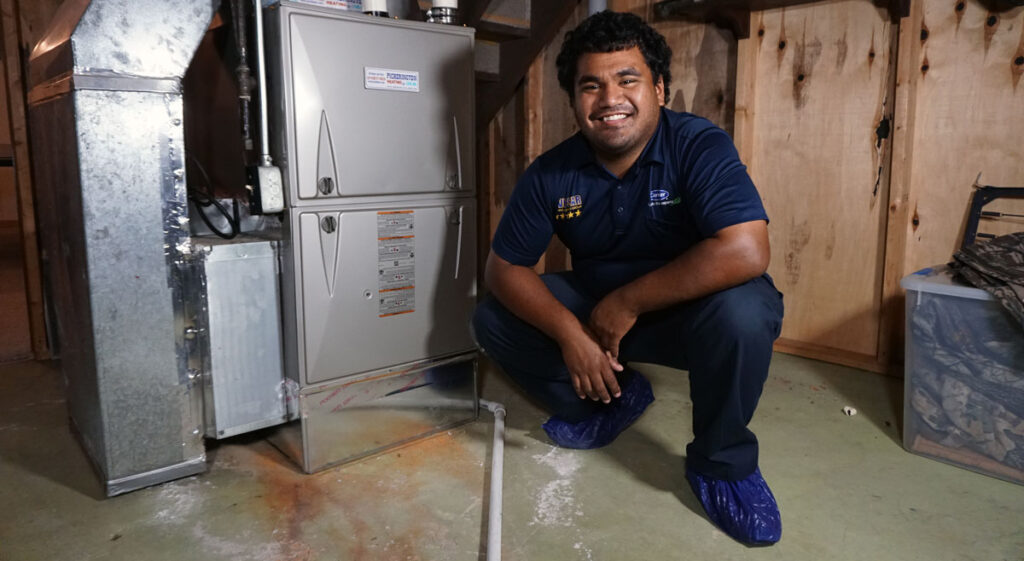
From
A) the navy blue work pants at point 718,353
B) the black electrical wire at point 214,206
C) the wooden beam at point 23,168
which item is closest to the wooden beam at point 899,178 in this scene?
the navy blue work pants at point 718,353

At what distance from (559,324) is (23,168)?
6.81 ft

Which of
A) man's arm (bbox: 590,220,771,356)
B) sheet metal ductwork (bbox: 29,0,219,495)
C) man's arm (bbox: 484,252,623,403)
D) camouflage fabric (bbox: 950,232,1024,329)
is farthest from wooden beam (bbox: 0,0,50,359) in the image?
camouflage fabric (bbox: 950,232,1024,329)

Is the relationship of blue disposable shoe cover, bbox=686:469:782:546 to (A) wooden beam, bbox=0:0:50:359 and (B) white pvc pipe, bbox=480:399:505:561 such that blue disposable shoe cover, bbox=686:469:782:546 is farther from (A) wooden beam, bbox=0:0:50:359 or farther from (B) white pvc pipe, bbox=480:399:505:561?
(A) wooden beam, bbox=0:0:50:359

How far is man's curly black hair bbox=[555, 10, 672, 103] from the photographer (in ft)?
5.26

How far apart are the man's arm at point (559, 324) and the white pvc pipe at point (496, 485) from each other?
0.88 ft

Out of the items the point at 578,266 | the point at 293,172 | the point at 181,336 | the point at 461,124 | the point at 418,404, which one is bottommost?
the point at 418,404

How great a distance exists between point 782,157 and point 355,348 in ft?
5.56

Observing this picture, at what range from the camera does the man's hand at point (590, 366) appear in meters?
1.55

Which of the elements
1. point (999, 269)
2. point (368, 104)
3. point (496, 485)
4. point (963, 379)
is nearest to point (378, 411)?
point (496, 485)

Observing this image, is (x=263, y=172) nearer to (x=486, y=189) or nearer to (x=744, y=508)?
(x=744, y=508)

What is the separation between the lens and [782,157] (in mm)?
2549

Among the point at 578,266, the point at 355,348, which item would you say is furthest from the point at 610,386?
the point at 355,348

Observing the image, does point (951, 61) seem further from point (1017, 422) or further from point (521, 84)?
point (521, 84)

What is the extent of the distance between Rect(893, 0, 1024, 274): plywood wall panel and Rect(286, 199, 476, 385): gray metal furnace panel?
147cm
